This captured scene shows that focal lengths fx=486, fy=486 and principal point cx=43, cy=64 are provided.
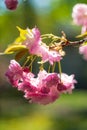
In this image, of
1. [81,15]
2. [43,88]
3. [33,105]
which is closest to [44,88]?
[43,88]

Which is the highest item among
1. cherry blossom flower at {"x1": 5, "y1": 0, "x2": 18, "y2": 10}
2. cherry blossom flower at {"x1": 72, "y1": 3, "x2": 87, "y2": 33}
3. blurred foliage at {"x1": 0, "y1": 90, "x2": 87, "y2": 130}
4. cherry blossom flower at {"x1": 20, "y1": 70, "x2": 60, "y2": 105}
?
blurred foliage at {"x1": 0, "y1": 90, "x2": 87, "y2": 130}

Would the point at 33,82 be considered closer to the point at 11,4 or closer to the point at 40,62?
the point at 40,62

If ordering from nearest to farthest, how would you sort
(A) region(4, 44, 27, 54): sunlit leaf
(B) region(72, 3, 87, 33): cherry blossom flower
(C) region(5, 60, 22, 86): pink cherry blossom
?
1. (A) region(4, 44, 27, 54): sunlit leaf
2. (C) region(5, 60, 22, 86): pink cherry blossom
3. (B) region(72, 3, 87, 33): cherry blossom flower

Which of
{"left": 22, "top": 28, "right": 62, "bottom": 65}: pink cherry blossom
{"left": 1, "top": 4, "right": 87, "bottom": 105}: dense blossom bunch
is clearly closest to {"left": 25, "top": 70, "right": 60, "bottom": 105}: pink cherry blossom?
{"left": 1, "top": 4, "right": 87, "bottom": 105}: dense blossom bunch

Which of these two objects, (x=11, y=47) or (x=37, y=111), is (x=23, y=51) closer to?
(x=11, y=47)

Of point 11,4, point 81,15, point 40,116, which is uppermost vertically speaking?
point 40,116

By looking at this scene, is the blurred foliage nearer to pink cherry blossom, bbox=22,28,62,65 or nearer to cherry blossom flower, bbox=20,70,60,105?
cherry blossom flower, bbox=20,70,60,105

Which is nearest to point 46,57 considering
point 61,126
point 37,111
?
point 61,126

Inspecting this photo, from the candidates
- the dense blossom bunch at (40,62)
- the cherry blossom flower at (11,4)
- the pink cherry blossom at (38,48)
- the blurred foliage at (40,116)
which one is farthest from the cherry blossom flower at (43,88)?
the blurred foliage at (40,116)

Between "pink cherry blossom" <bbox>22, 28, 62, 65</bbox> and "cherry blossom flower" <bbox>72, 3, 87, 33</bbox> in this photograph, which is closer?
"pink cherry blossom" <bbox>22, 28, 62, 65</bbox>
